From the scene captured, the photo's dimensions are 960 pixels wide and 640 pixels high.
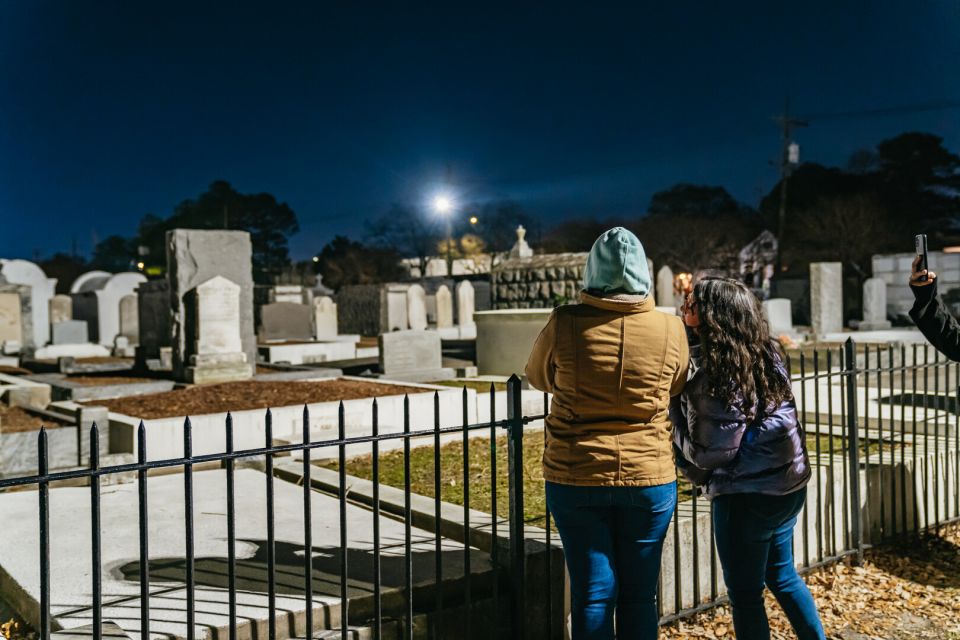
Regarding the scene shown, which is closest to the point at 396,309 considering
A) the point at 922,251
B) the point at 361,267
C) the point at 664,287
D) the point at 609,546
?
the point at 664,287

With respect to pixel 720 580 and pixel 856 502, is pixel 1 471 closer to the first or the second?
pixel 720 580

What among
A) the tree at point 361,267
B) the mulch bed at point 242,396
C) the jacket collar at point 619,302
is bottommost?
the mulch bed at point 242,396

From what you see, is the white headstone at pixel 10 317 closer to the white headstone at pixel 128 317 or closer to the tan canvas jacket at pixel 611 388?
the white headstone at pixel 128 317

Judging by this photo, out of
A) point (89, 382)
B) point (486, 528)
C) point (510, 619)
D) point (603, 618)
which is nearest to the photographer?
point (603, 618)

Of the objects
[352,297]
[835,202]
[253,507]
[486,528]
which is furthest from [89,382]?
[835,202]

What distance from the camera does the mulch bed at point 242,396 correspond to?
9.40 meters

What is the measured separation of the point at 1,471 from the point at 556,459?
5.98 metres

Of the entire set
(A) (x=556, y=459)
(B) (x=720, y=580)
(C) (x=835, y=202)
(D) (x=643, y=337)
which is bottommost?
(B) (x=720, y=580)

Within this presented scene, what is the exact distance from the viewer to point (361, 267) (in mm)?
61188

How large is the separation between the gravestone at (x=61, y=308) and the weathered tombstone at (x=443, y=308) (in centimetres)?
1262

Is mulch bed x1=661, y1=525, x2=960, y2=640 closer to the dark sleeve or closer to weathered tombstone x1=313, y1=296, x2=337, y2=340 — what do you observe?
the dark sleeve

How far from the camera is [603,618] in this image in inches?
120

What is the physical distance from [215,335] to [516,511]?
10.4 meters

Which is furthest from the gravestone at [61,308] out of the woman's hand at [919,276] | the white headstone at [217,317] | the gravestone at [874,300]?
the woman's hand at [919,276]
